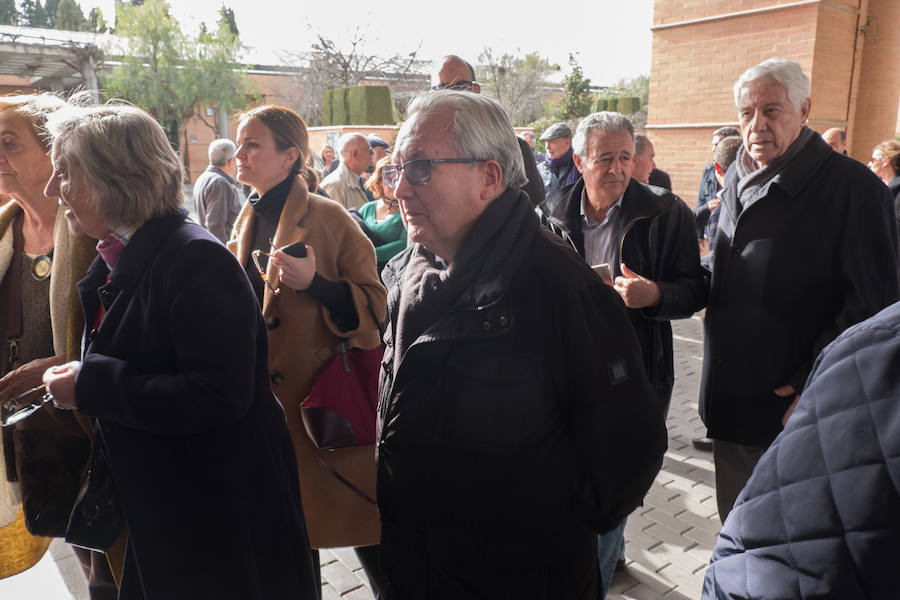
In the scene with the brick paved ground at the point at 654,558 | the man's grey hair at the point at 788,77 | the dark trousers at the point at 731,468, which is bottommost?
the brick paved ground at the point at 654,558

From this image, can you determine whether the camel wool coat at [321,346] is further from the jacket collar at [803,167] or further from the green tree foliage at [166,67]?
the green tree foliage at [166,67]

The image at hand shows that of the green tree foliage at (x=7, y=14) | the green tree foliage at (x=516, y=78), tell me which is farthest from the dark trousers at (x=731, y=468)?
the green tree foliage at (x=7, y=14)

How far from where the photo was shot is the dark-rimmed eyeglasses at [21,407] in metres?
2.08

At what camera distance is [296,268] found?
8.61ft

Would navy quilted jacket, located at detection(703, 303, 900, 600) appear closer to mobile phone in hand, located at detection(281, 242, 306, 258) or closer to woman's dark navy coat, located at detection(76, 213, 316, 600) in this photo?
woman's dark navy coat, located at detection(76, 213, 316, 600)

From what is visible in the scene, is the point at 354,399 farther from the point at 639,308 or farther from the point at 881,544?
the point at 881,544

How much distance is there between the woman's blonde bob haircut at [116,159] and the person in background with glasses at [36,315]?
0.56 metres

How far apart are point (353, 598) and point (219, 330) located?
1.93 meters

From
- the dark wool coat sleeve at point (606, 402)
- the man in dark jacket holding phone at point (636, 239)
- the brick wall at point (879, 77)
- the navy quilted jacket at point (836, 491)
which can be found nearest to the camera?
the navy quilted jacket at point (836, 491)

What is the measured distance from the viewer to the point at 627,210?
9.55 feet

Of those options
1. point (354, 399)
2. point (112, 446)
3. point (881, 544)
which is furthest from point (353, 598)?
point (881, 544)

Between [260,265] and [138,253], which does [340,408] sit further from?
[138,253]

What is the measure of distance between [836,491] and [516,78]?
113 ft

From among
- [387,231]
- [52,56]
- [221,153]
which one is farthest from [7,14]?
[387,231]
